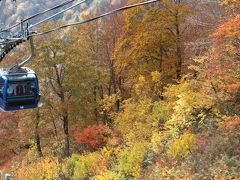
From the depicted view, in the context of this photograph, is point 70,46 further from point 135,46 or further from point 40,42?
point 135,46

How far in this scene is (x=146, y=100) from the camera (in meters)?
16.6

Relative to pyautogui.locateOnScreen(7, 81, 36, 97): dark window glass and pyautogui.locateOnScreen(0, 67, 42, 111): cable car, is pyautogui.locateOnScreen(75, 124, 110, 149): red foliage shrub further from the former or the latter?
pyautogui.locateOnScreen(7, 81, 36, 97): dark window glass

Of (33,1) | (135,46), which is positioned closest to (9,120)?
(135,46)

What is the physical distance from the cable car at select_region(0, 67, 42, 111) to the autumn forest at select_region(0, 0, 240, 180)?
4561 mm

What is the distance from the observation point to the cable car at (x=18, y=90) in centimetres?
1047

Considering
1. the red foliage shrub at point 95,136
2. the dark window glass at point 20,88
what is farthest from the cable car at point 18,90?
the red foliage shrub at point 95,136

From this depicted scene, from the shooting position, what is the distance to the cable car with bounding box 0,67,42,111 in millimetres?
10469

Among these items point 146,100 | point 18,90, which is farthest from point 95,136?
point 18,90

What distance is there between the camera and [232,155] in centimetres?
920

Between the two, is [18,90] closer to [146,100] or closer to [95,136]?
[95,136]

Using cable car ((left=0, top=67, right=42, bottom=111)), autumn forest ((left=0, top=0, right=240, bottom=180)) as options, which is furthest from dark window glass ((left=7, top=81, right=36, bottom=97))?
autumn forest ((left=0, top=0, right=240, bottom=180))

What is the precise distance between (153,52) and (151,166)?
983 cm

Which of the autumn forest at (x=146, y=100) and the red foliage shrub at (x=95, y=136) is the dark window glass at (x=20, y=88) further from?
the red foliage shrub at (x=95, y=136)

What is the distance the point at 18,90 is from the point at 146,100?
8.37 metres
